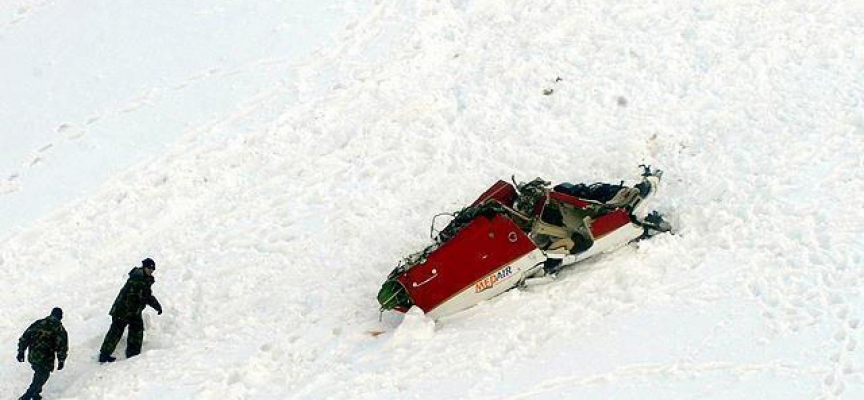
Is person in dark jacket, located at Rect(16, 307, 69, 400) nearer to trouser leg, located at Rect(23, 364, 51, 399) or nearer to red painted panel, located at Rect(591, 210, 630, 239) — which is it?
trouser leg, located at Rect(23, 364, 51, 399)

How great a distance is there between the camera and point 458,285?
422 inches

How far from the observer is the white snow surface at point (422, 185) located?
1018cm

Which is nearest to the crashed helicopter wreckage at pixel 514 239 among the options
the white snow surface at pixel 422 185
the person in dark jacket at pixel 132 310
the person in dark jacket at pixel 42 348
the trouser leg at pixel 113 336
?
the white snow surface at pixel 422 185

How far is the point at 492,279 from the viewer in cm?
1080

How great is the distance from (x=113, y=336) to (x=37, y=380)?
1013mm

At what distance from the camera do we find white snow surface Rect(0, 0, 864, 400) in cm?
1018

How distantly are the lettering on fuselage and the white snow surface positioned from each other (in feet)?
1.05

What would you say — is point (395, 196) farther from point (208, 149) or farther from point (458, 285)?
point (208, 149)

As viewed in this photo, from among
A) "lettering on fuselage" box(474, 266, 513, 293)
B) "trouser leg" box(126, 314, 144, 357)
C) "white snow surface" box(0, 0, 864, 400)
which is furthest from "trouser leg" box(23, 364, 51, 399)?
"lettering on fuselage" box(474, 266, 513, 293)

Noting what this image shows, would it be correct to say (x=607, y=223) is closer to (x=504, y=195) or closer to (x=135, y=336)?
(x=504, y=195)

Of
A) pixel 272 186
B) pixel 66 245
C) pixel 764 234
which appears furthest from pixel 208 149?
pixel 764 234

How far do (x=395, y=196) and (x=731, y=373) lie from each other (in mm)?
5525

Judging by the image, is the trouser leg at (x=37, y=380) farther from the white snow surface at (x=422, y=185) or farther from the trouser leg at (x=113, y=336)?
the trouser leg at (x=113, y=336)

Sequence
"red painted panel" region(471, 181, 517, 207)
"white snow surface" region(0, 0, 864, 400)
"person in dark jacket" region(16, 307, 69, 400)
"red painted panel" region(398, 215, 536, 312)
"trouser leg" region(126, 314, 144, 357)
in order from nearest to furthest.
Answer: "white snow surface" region(0, 0, 864, 400), "person in dark jacket" region(16, 307, 69, 400), "red painted panel" region(398, 215, 536, 312), "trouser leg" region(126, 314, 144, 357), "red painted panel" region(471, 181, 517, 207)
